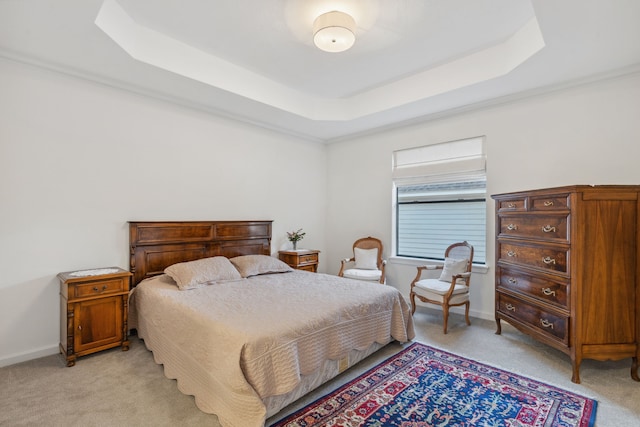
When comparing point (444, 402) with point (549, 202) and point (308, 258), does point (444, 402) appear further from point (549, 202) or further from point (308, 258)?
point (308, 258)

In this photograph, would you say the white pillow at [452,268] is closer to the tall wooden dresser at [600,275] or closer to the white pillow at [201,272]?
the tall wooden dresser at [600,275]

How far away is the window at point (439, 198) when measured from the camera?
13.7 feet

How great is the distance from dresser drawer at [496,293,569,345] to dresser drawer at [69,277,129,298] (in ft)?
12.9

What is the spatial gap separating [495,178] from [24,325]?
532 centimetres

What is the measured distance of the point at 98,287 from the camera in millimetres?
2895

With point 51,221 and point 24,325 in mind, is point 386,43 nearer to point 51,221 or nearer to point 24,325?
point 51,221

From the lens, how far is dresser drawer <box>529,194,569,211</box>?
264 centimetres

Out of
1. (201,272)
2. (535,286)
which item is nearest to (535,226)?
(535,286)

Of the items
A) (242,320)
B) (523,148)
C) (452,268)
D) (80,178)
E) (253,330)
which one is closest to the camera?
(253,330)

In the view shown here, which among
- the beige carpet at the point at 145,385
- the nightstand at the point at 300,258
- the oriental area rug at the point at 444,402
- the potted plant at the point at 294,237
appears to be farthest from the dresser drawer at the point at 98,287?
the potted plant at the point at 294,237

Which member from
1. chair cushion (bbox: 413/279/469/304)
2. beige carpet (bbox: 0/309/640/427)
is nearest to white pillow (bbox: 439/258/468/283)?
chair cushion (bbox: 413/279/469/304)

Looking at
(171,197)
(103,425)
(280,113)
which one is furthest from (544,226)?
(171,197)

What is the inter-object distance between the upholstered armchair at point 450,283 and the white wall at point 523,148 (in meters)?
0.30

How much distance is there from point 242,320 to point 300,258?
2.61 m
